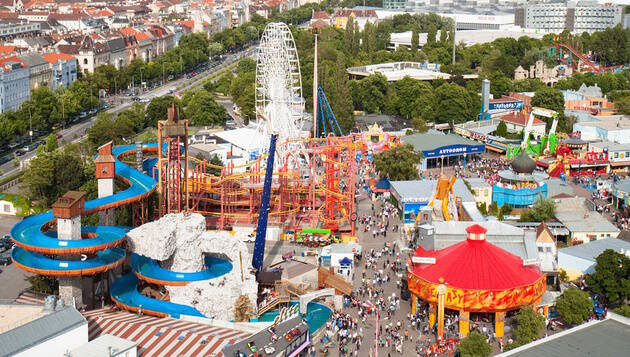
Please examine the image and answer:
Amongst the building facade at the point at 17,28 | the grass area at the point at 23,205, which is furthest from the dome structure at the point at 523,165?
the building facade at the point at 17,28

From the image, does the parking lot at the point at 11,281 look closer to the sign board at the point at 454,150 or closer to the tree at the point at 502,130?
the sign board at the point at 454,150

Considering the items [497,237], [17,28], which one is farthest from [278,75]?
[17,28]

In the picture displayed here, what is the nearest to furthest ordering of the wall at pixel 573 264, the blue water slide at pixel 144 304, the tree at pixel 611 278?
the blue water slide at pixel 144 304
the tree at pixel 611 278
the wall at pixel 573 264

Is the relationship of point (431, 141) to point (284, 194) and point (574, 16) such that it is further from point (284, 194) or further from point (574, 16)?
point (574, 16)

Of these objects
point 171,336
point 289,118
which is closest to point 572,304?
point 171,336

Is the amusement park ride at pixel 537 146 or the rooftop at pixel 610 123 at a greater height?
the rooftop at pixel 610 123

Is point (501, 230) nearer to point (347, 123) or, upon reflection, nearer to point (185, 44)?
point (347, 123)
